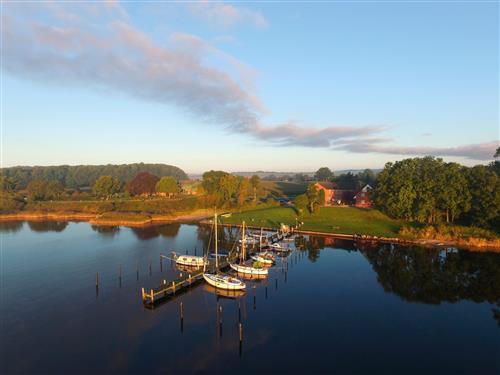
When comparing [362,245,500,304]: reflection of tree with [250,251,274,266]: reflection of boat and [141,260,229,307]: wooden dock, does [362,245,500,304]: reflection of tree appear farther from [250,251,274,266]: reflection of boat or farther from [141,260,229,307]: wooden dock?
[141,260,229,307]: wooden dock

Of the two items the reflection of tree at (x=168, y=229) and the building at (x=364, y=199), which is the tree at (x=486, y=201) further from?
the reflection of tree at (x=168, y=229)

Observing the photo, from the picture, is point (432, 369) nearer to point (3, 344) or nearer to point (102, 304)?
point (102, 304)

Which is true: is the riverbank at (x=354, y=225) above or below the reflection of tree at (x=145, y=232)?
above

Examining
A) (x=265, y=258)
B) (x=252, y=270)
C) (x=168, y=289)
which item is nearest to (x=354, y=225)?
(x=265, y=258)

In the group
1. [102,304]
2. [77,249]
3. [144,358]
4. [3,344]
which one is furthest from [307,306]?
[77,249]

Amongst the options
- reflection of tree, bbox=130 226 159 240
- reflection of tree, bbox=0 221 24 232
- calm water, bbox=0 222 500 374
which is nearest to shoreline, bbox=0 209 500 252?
calm water, bbox=0 222 500 374

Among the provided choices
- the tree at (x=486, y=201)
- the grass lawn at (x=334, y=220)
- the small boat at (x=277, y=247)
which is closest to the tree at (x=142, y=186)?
the grass lawn at (x=334, y=220)

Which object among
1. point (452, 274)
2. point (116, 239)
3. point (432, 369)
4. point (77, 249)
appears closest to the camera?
point (432, 369)
